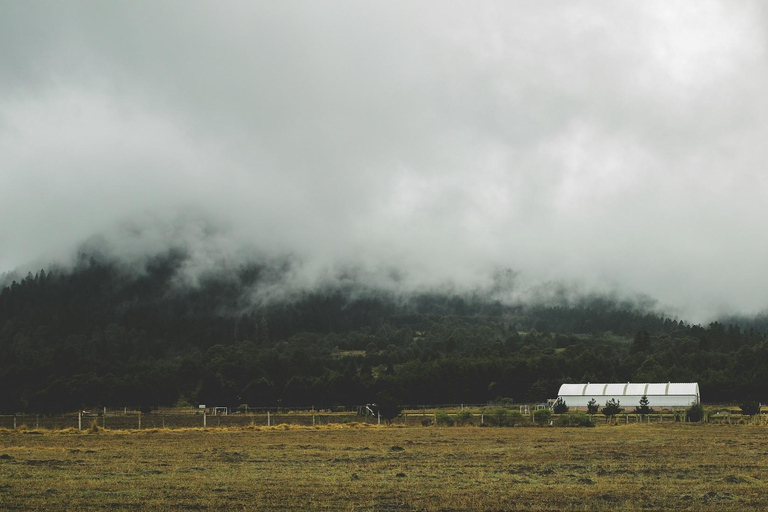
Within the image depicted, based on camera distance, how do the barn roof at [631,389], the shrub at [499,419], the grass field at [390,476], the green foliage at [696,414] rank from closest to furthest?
the grass field at [390,476] → the shrub at [499,419] → the green foliage at [696,414] → the barn roof at [631,389]

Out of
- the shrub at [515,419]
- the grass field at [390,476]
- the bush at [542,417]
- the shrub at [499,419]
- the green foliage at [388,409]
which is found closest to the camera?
the grass field at [390,476]

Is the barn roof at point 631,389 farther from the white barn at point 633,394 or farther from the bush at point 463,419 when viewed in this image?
the bush at point 463,419

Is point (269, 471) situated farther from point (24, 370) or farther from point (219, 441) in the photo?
point (24, 370)

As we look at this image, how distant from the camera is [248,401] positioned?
14350 centimetres

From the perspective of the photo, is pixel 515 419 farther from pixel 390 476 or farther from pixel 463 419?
pixel 390 476

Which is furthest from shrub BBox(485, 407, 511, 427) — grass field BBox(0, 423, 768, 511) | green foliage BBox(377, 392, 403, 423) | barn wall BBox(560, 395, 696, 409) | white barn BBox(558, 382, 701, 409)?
white barn BBox(558, 382, 701, 409)

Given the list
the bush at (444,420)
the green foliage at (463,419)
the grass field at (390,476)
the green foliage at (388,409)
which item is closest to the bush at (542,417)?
the green foliage at (463,419)

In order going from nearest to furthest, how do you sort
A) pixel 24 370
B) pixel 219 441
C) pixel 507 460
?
pixel 507 460, pixel 219 441, pixel 24 370

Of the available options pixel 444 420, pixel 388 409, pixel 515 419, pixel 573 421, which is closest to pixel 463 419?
pixel 444 420

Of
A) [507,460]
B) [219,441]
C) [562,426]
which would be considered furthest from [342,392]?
[507,460]

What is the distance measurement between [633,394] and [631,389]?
2.57m

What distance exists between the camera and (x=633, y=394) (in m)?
139

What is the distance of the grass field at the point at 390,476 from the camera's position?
22062 millimetres

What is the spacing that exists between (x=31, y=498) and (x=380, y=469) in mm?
12737
